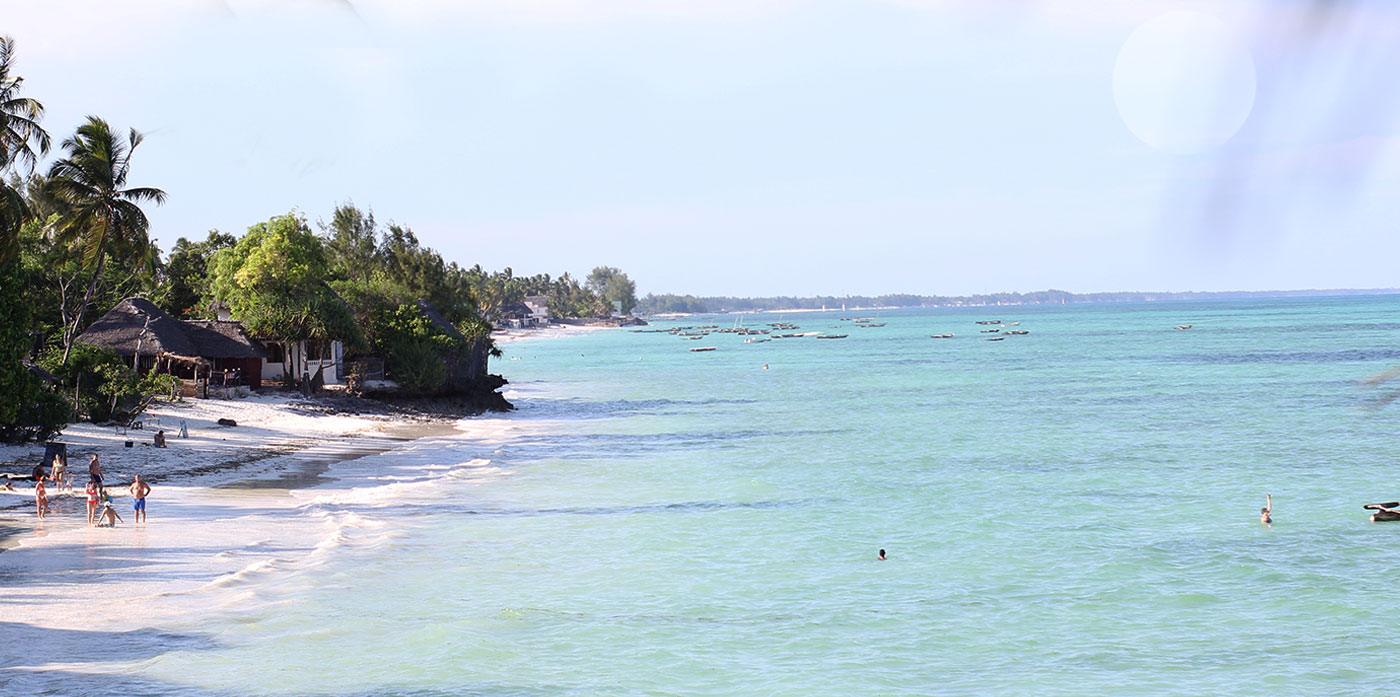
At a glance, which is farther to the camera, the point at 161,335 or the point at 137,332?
the point at 137,332

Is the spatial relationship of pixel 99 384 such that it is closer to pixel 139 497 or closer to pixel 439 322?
pixel 139 497

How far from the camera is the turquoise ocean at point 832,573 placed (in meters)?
17.3

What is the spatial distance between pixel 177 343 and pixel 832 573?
36.9 m

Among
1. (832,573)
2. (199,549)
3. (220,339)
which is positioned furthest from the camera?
(220,339)

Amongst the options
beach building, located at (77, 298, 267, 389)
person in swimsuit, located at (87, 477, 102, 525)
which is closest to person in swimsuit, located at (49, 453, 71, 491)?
person in swimsuit, located at (87, 477, 102, 525)

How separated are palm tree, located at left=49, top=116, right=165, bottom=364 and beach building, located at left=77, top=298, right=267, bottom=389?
678 cm

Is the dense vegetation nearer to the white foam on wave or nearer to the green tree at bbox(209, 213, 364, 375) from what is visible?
the green tree at bbox(209, 213, 364, 375)

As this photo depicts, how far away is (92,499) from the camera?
2467 centimetres

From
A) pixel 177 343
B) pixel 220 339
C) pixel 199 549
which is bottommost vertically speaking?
pixel 199 549

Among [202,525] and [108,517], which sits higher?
[108,517]

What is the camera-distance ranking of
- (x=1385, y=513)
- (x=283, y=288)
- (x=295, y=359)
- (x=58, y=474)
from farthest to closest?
(x=295, y=359), (x=283, y=288), (x=58, y=474), (x=1385, y=513)

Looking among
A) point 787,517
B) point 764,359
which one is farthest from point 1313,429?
point 764,359

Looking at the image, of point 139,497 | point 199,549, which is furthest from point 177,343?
point 199,549

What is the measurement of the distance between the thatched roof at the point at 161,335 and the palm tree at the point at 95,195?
676 centimetres
